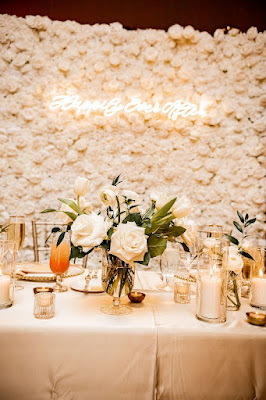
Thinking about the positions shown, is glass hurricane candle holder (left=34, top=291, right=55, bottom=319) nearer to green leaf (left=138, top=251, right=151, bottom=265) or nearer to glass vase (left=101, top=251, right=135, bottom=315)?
glass vase (left=101, top=251, right=135, bottom=315)

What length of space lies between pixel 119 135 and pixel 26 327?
8.86ft

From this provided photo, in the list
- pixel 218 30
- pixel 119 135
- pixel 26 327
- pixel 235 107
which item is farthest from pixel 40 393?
pixel 218 30

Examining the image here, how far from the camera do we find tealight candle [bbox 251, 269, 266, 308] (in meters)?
1.41

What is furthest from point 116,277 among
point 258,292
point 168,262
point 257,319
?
point 258,292

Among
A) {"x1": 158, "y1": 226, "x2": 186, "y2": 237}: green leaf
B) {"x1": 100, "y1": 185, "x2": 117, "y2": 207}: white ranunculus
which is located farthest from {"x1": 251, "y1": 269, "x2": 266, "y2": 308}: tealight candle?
{"x1": 100, "y1": 185, "x2": 117, "y2": 207}: white ranunculus

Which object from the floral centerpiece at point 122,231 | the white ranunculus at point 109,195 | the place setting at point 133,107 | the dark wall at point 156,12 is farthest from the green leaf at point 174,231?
the dark wall at point 156,12

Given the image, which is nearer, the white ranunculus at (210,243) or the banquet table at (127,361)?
the banquet table at (127,361)

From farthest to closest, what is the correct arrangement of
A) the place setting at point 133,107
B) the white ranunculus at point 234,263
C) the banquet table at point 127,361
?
the place setting at point 133,107 < the white ranunculus at point 234,263 < the banquet table at point 127,361

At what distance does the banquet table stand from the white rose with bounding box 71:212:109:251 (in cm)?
28

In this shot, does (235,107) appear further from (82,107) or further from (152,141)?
(82,107)

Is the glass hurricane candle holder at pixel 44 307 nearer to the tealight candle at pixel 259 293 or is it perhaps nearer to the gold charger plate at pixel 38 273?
the gold charger plate at pixel 38 273

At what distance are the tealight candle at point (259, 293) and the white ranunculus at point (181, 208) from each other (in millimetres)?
496

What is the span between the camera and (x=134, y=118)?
3494 mm

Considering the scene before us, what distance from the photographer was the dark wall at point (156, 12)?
11.4 feet
